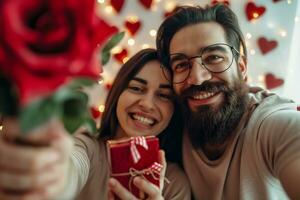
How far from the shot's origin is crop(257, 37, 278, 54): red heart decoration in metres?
2.23

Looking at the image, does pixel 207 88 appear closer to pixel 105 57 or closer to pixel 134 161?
pixel 134 161

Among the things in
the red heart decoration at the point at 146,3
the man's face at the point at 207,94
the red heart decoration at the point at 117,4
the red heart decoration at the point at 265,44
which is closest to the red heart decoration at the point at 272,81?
the red heart decoration at the point at 265,44

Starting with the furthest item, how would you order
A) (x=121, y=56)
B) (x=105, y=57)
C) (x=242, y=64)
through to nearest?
1. (x=121, y=56)
2. (x=242, y=64)
3. (x=105, y=57)

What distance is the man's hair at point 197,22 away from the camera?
1.35m

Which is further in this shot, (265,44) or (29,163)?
(265,44)

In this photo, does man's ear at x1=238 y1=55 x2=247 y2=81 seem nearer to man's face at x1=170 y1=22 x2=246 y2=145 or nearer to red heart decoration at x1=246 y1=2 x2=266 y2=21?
man's face at x1=170 y1=22 x2=246 y2=145

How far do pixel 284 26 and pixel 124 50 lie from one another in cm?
87

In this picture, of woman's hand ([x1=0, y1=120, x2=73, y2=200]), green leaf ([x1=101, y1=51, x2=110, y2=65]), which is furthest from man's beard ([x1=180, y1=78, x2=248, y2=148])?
woman's hand ([x1=0, y1=120, x2=73, y2=200])

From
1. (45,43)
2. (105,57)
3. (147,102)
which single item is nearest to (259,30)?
(147,102)

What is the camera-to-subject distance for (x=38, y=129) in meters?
0.39

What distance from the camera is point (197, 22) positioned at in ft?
4.36

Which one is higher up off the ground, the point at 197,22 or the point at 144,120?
the point at 197,22

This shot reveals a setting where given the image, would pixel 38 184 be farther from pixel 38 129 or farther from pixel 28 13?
pixel 28 13

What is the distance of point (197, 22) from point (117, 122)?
0.42 metres
